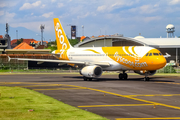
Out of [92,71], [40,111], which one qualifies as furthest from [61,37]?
[40,111]

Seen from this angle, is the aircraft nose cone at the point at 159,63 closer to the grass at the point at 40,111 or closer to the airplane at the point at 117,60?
the airplane at the point at 117,60

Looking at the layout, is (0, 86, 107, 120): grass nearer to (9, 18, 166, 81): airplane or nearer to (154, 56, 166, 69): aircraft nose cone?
(9, 18, 166, 81): airplane

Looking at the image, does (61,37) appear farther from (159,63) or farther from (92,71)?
(159,63)

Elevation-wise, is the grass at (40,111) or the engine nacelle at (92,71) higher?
the engine nacelle at (92,71)

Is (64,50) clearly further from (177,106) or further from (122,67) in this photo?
(177,106)

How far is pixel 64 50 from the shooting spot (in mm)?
48125

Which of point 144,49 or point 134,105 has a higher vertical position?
point 144,49

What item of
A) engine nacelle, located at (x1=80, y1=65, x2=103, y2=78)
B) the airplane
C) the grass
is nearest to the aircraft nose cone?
the airplane

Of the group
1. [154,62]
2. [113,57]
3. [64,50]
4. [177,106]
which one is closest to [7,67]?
[64,50]

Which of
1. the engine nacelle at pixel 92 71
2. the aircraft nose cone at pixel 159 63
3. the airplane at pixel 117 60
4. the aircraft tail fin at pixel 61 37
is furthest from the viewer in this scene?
the aircraft tail fin at pixel 61 37

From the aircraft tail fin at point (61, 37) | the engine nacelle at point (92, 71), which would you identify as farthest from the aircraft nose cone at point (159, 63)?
the aircraft tail fin at point (61, 37)

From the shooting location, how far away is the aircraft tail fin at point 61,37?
48938 mm

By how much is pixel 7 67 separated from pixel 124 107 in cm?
6013

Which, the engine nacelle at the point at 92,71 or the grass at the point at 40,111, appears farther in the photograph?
the engine nacelle at the point at 92,71
